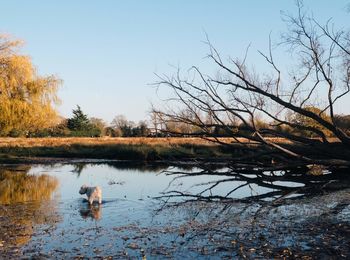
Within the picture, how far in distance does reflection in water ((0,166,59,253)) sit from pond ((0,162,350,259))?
0.06ft

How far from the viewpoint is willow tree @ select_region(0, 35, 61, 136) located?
32312 millimetres

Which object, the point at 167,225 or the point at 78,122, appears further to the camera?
the point at 78,122

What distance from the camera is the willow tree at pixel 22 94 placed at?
32312mm

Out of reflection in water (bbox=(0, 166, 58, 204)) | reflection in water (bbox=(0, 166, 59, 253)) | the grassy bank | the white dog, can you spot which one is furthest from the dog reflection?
the grassy bank

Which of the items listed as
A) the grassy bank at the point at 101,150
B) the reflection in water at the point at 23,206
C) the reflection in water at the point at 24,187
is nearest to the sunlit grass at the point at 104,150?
the grassy bank at the point at 101,150

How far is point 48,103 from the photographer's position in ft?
113

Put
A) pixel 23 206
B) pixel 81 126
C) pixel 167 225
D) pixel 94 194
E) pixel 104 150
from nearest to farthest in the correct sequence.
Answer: pixel 167 225 → pixel 23 206 → pixel 94 194 → pixel 104 150 → pixel 81 126

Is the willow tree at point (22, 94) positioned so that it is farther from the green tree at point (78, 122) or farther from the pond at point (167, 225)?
the green tree at point (78, 122)

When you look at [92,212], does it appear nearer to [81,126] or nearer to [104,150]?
[104,150]

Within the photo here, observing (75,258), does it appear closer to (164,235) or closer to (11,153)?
(164,235)

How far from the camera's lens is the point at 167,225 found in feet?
31.1

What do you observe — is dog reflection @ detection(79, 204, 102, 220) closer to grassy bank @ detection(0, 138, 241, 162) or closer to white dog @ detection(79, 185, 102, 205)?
white dog @ detection(79, 185, 102, 205)

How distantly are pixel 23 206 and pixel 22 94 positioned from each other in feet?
76.4

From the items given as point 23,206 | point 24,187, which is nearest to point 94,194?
point 23,206
